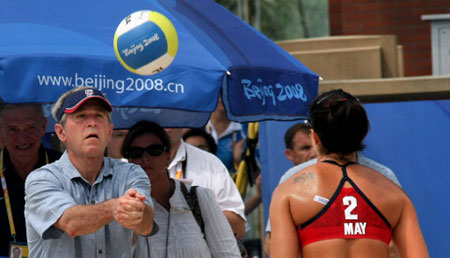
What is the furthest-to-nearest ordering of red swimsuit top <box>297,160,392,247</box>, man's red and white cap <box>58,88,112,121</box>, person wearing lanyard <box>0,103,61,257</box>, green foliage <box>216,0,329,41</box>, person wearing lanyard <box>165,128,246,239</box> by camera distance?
green foliage <box>216,0,329,41</box>
person wearing lanyard <box>165,128,246,239</box>
person wearing lanyard <box>0,103,61,257</box>
man's red and white cap <box>58,88,112,121</box>
red swimsuit top <box>297,160,392,247</box>

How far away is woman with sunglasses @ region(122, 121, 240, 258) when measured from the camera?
556 cm

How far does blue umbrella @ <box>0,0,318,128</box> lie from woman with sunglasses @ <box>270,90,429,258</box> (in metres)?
1.03

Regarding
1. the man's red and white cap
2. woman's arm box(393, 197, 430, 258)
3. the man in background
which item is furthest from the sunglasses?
the man in background

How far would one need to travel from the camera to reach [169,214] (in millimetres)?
5629

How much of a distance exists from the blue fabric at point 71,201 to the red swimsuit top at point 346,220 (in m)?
0.86

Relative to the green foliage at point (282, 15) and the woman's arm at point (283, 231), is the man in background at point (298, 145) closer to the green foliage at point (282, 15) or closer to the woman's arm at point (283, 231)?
the woman's arm at point (283, 231)

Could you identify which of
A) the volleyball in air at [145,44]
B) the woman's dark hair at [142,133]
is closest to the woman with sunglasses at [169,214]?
the woman's dark hair at [142,133]

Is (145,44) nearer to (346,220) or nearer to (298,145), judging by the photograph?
(346,220)

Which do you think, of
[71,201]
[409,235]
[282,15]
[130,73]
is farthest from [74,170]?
[282,15]

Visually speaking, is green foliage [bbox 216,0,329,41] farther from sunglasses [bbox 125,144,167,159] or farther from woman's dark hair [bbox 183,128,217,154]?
sunglasses [bbox 125,144,167,159]

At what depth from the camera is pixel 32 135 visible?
5.84 m

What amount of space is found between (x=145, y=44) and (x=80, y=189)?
0.96 meters

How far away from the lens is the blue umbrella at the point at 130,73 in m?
4.89

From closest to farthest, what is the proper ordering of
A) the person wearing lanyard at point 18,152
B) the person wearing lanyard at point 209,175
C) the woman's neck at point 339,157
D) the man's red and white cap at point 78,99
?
the woman's neck at point 339,157
the man's red and white cap at point 78,99
the person wearing lanyard at point 18,152
the person wearing lanyard at point 209,175
